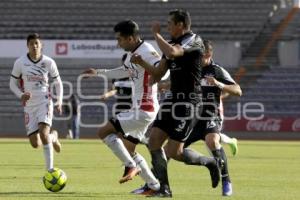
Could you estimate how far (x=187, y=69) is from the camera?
9.99 meters

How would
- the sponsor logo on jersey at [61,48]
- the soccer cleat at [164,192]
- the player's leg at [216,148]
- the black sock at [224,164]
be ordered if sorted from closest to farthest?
the soccer cleat at [164,192] < the black sock at [224,164] < the player's leg at [216,148] < the sponsor logo on jersey at [61,48]

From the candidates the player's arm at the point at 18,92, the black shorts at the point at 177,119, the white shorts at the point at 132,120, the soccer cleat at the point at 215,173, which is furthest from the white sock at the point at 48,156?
the black shorts at the point at 177,119

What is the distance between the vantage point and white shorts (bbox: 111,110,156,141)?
424 inches

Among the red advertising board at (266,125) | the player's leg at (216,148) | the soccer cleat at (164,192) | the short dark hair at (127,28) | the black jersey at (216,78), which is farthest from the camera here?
the red advertising board at (266,125)

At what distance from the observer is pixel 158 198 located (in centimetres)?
1007

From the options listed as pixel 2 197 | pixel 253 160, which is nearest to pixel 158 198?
pixel 2 197

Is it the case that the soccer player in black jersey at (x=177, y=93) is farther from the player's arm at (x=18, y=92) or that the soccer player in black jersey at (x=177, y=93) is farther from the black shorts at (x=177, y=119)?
the player's arm at (x=18, y=92)

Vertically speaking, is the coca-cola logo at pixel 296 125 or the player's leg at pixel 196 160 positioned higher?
the player's leg at pixel 196 160

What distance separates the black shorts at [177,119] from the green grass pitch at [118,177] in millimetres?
775

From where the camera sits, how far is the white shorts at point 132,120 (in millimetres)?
10773

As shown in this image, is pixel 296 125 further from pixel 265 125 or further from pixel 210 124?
pixel 210 124

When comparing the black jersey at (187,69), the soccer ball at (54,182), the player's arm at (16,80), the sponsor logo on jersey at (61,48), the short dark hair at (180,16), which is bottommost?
the sponsor logo on jersey at (61,48)

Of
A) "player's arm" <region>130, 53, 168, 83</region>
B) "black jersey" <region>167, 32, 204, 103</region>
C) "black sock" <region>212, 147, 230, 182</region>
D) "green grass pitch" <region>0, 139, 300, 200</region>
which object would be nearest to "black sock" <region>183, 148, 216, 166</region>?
"black sock" <region>212, 147, 230, 182</region>

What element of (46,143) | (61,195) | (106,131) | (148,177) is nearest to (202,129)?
(148,177)
